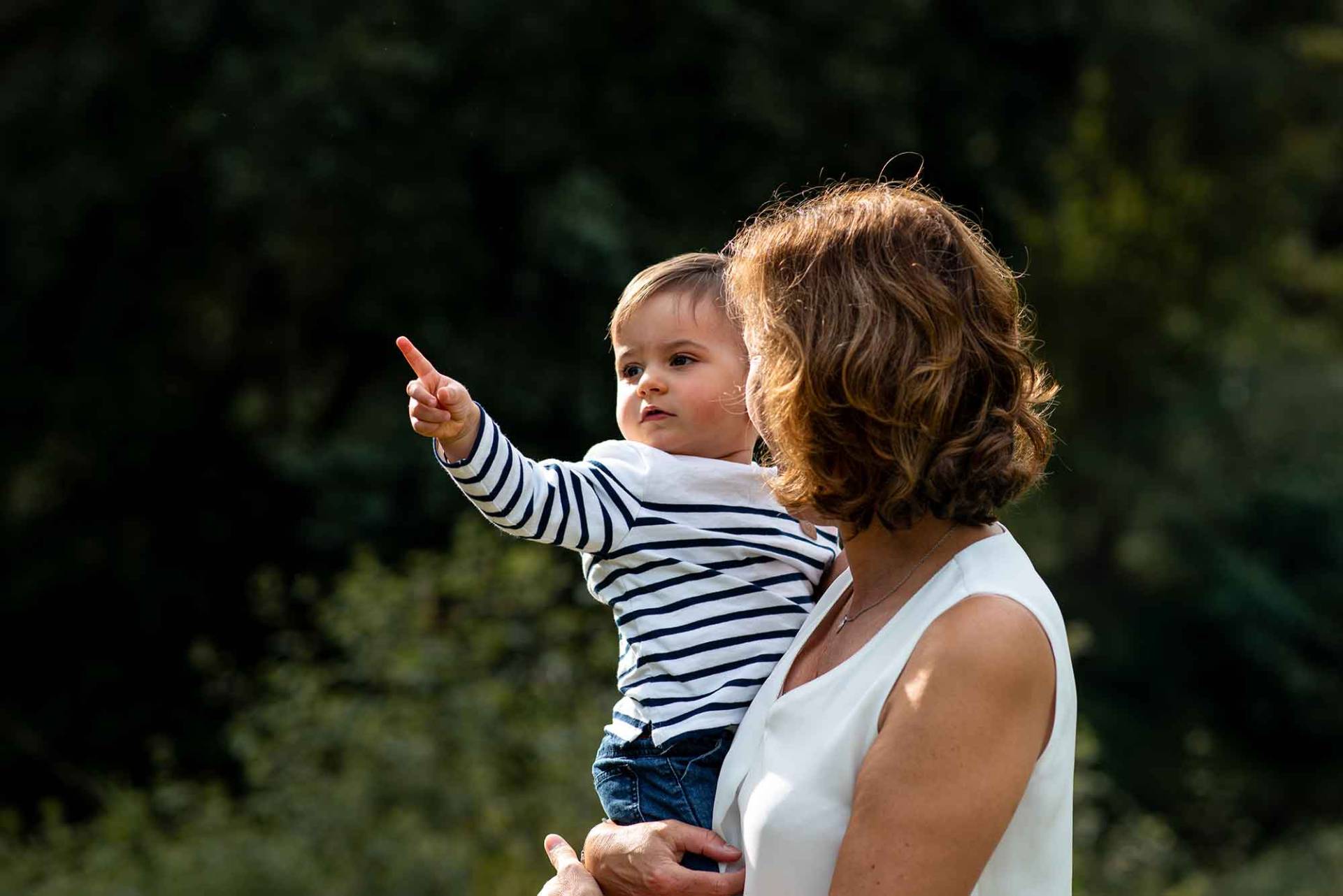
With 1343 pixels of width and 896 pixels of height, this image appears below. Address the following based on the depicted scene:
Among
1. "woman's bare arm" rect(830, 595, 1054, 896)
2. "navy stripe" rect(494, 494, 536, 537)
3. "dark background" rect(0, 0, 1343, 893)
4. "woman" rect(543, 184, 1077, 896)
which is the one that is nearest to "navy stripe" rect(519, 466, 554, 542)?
"navy stripe" rect(494, 494, 536, 537)

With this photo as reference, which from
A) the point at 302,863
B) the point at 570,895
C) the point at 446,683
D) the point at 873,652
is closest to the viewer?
the point at 873,652

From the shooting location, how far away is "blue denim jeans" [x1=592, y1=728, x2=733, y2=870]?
2041 mm

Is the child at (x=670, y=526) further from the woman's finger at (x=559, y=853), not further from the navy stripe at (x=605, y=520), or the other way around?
the woman's finger at (x=559, y=853)

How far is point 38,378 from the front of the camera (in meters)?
10.6

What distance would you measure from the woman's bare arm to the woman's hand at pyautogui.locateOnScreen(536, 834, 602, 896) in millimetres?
518

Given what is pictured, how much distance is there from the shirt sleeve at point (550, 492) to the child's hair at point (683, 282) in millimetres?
218

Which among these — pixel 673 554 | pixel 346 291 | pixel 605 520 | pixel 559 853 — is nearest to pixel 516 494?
pixel 605 520

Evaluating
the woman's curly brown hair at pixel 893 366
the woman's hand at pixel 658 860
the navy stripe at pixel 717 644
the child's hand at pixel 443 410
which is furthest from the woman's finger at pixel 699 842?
the child's hand at pixel 443 410

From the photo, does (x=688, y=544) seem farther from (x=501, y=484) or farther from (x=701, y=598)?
(x=501, y=484)

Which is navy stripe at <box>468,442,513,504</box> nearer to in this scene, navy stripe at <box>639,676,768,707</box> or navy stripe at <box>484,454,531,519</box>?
navy stripe at <box>484,454,531,519</box>

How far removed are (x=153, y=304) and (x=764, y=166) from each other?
170 inches

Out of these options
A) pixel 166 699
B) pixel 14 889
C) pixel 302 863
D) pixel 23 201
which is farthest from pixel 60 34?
pixel 302 863

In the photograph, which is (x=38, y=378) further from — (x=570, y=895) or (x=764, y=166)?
(x=570, y=895)

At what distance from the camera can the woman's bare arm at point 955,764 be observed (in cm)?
165
